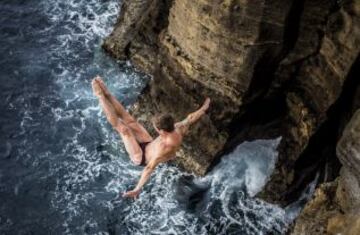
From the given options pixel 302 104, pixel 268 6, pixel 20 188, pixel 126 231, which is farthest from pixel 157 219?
pixel 268 6

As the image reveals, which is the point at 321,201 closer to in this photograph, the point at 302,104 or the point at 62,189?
the point at 302,104

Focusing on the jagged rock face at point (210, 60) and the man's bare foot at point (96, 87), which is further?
the jagged rock face at point (210, 60)

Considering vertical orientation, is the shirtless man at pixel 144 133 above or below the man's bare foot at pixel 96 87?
below

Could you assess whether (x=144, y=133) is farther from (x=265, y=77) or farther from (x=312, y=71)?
(x=312, y=71)

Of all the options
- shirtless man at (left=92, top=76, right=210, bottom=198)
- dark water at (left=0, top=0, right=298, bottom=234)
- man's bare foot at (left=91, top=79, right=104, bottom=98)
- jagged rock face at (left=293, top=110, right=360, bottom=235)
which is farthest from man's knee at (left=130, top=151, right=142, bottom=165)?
dark water at (left=0, top=0, right=298, bottom=234)

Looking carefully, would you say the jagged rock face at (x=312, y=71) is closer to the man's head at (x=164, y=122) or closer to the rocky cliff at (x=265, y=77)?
the rocky cliff at (x=265, y=77)

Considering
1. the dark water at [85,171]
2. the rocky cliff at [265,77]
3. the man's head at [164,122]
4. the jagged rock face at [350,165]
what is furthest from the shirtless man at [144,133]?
the dark water at [85,171]

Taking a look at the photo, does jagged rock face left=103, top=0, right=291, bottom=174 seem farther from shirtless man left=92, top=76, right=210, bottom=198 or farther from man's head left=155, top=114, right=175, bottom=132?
man's head left=155, top=114, right=175, bottom=132
